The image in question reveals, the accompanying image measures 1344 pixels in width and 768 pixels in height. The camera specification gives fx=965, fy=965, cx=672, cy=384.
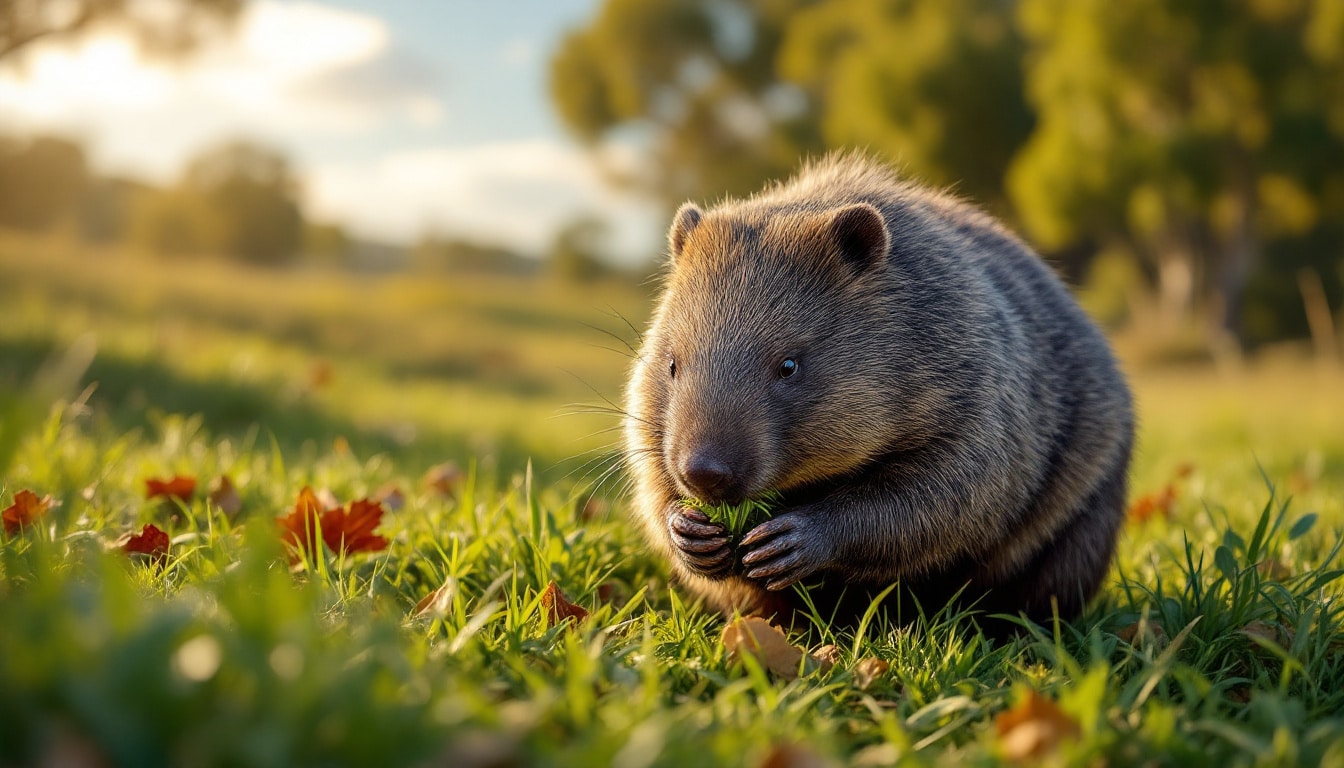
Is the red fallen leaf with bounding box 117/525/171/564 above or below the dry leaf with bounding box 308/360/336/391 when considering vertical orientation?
above

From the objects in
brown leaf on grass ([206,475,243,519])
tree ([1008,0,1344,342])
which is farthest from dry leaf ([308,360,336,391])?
tree ([1008,0,1344,342])

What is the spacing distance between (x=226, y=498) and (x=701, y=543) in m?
2.08

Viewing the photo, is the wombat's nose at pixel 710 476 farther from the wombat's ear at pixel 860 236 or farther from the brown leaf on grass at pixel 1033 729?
the brown leaf on grass at pixel 1033 729

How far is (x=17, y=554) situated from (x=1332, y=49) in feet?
87.9

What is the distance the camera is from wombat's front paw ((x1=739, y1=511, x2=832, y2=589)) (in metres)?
3.07

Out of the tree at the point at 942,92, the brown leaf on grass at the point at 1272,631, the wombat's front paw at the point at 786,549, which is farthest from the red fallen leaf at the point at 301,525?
the tree at the point at 942,92

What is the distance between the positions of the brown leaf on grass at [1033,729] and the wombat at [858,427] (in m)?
1.02

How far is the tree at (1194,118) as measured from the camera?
80.2 feet

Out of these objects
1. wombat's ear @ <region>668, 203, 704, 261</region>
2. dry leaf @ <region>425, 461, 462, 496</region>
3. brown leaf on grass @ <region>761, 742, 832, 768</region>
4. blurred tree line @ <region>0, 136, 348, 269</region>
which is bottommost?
blurred tree line @ <region>0, 136, 348, 269</region>

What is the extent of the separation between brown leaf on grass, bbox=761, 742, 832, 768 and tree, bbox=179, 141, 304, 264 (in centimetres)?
4305

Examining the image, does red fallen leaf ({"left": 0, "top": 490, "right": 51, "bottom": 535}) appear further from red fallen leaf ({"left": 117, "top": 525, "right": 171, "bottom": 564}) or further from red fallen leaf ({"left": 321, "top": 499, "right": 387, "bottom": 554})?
red fallen leaf ({"left": 321, "top": 499, "right": 387, "bottom": 554})

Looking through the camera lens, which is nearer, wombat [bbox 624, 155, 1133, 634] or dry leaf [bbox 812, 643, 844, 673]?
dry leaf [bbox 812, 643, 844, 673]

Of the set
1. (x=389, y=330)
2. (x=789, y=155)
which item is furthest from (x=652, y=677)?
(x=789, y=155)

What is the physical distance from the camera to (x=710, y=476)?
117 inches
